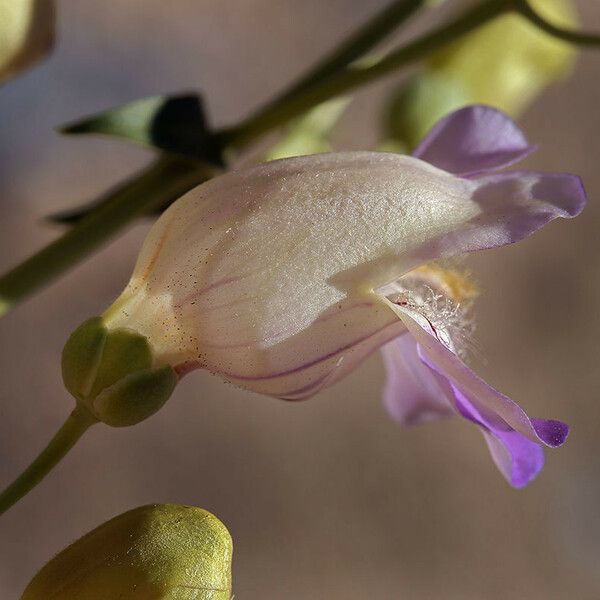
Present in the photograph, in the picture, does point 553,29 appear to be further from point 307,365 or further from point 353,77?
point 307,365

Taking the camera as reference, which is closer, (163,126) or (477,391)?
(477,391)

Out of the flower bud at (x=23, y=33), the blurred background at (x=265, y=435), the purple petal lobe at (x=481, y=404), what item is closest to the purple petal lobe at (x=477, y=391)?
the purple petal lobe at (x=481, y=404)

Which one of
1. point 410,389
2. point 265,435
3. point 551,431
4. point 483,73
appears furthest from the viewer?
point 265,435

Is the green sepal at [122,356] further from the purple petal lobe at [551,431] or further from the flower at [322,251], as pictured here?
the purple petal lobe at [551,431]

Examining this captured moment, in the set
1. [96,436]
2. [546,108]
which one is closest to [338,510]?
[96,436]

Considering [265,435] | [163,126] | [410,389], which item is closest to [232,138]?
[163,126]

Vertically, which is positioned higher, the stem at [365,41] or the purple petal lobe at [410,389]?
the stem at [365,41]

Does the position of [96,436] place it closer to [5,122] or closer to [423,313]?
[5,122]
